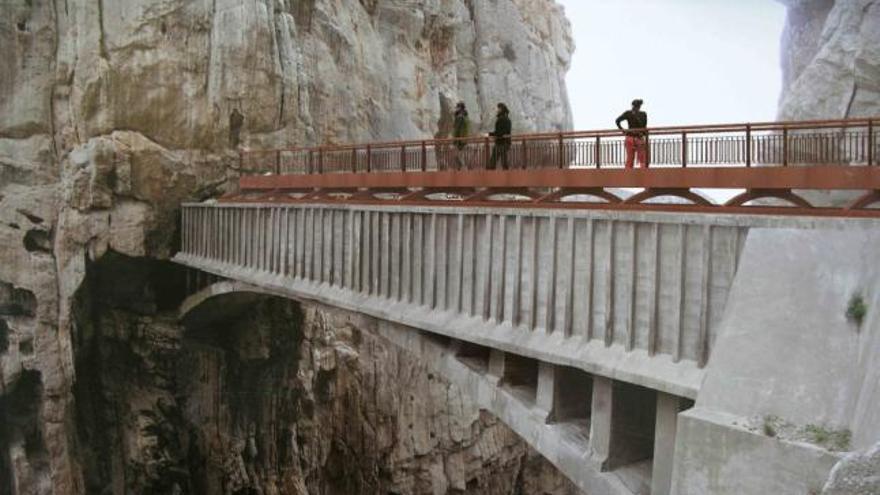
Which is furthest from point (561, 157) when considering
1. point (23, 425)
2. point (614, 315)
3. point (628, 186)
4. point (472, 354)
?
point (23, 425)

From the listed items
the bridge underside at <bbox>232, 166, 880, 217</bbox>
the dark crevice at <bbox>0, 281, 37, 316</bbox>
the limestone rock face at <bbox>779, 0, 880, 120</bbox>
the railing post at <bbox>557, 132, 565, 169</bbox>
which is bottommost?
the dark crevice at <bbox>0, 281, 37, 316</bbox>

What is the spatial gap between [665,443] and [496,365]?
11.1 feet

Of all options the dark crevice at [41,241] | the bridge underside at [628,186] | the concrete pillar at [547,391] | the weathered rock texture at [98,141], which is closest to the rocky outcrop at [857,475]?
the bridge underside at [628,186]

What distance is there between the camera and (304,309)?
72.4ft

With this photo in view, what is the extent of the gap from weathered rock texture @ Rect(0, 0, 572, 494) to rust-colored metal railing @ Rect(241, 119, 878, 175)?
5.39 m

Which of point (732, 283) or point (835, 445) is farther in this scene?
point (732, 283)

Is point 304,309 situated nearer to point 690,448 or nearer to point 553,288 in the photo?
point 553,288

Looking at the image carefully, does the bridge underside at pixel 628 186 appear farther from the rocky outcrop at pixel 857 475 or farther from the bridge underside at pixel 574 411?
the rocky outcrop at pixel 857 475

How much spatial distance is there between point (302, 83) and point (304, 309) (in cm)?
638

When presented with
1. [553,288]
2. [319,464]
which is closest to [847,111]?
[553,288]

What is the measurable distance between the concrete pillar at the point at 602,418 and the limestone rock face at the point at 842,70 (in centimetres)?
991

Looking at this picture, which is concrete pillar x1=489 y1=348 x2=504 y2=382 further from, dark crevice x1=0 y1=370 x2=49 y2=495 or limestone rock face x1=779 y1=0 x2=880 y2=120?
dark crevice x1=0 y1=370 x2=49 y2=495

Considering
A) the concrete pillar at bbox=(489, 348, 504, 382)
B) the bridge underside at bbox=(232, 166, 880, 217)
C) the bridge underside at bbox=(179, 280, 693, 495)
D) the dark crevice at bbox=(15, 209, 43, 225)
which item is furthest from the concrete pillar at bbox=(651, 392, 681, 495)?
the dark crevice at bbox=(15, 209, 43, 225)

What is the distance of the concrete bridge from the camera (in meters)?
6.82
